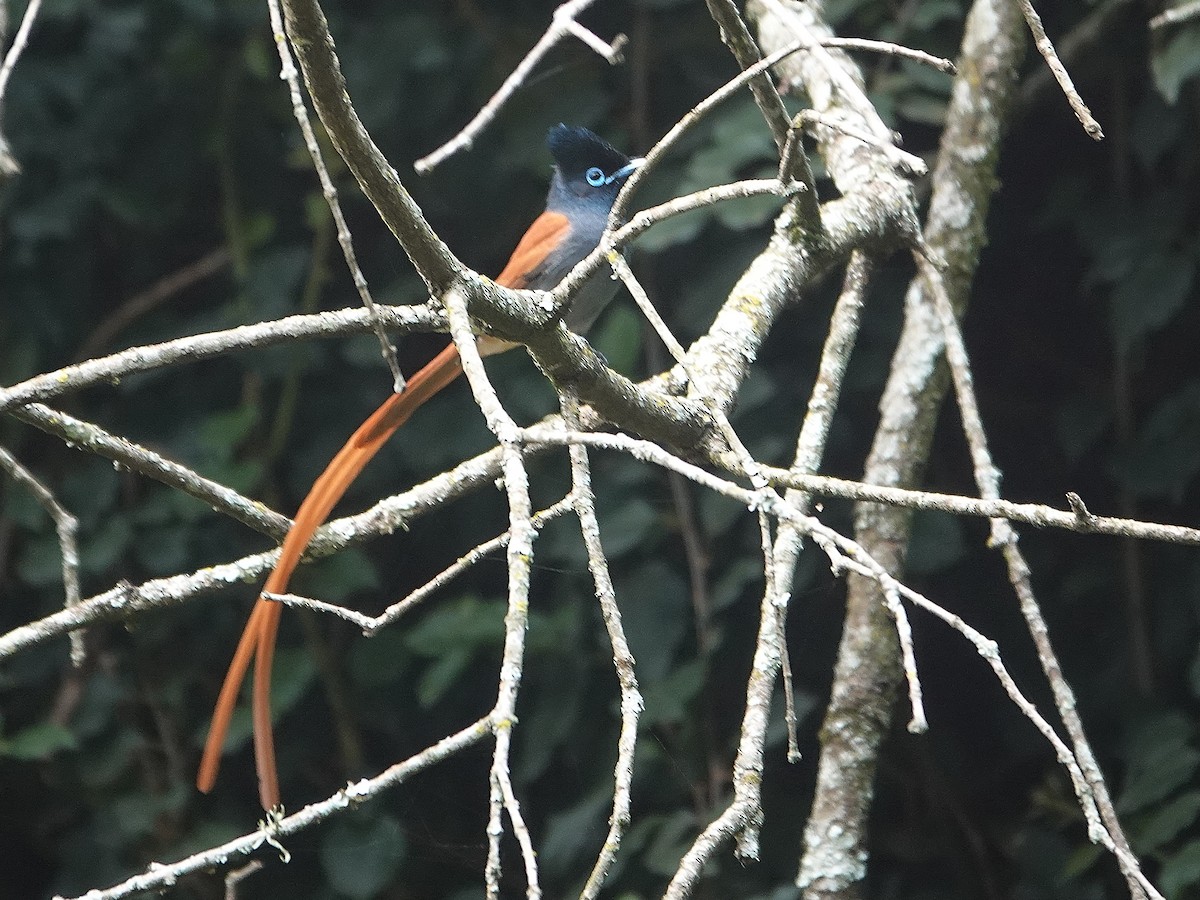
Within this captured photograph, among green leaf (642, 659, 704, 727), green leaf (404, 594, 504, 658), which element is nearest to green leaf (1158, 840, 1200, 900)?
green leaf (642, 659, 704, 727)

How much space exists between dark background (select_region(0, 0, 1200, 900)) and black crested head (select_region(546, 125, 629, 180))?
3.0 inches

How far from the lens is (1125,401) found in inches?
109

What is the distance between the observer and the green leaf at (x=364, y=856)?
2645 millimetres

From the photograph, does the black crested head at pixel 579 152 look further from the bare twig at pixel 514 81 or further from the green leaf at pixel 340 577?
the bare twig at pixel 514 81

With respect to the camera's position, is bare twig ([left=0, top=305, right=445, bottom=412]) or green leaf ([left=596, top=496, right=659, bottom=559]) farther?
green leaf ([left=596, top=496, right=659, bottom=559])

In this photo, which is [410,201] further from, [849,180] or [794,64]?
[794,64]

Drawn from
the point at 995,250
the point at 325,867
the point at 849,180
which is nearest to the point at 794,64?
the point at 849,180

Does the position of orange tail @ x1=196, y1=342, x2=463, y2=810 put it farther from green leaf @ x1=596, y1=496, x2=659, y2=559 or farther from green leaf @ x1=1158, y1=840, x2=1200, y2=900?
green leaf @ x1=1158, y1=840, x2=1200, y2=900

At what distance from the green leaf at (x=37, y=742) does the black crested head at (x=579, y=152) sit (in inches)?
65.4

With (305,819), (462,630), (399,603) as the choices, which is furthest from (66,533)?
(462,630)

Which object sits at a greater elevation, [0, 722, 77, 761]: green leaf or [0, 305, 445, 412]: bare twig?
[0, 722, 77, 761]: green leaf

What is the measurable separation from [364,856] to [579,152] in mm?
1579

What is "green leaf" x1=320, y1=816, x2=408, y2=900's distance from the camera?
264cm

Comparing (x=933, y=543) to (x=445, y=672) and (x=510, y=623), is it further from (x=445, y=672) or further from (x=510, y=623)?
(x=510, y=623)
